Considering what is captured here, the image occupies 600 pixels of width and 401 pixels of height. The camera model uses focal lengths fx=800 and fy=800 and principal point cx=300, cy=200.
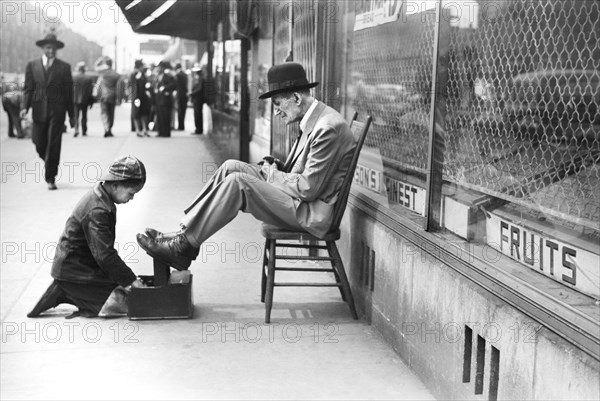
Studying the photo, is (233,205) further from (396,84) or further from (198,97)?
(198,97)

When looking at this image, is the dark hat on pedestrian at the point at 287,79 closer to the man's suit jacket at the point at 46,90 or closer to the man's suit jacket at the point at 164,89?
the man's suit jacket at the point at 46,90

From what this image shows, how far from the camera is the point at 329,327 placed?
4.99 metres

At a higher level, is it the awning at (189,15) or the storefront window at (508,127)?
the awning at (189,15)

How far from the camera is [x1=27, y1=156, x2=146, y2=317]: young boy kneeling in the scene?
16.0 ft

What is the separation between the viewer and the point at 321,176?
489cm

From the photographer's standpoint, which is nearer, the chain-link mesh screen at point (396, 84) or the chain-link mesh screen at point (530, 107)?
the chain-link mesh screen at point (530, 107)

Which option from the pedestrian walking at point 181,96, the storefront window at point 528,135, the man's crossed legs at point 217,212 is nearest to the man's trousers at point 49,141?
the man's crossed legs at point 217,212

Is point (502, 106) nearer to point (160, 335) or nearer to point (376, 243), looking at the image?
point (376, 243)

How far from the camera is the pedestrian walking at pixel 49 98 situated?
402 inches

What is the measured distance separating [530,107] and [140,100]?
16880mm

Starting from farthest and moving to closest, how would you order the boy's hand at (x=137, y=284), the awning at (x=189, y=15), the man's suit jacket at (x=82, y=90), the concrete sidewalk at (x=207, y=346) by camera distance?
the man's suit jacket at (x=82, y=90) < the awning at (x=189, y=15) < the boy's hand at (x=137, y=284) < the concrete sidewalk at (x=207, y=346)

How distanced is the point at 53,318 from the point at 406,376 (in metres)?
2.31

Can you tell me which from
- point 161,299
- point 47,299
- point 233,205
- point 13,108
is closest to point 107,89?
point 13,108

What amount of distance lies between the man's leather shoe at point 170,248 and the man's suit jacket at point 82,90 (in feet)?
51.2
